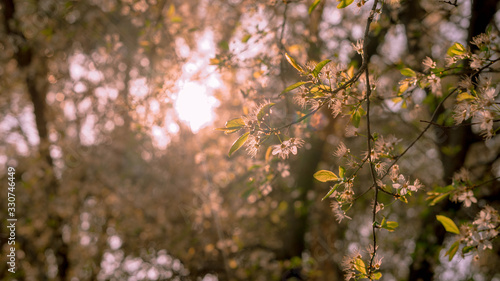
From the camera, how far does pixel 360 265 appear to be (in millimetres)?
1396

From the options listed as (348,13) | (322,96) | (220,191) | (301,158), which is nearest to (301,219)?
(301,158)

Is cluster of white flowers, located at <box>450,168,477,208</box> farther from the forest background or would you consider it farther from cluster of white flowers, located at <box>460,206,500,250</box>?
the forest background

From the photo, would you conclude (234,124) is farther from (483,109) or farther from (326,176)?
(483,109)

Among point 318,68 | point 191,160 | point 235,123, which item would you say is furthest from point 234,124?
point 191,160

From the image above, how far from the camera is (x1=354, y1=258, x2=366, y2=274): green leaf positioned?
1.38m

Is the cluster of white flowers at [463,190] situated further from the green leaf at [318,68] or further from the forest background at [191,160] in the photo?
the forest background at [191,160]

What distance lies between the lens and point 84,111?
6379mm

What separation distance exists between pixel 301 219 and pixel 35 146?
17.8ft

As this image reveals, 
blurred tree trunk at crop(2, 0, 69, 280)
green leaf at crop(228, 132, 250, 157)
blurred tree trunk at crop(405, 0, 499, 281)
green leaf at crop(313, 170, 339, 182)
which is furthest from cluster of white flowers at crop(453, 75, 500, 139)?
blurred tree trunk at crop(2, 0, 69, 280)

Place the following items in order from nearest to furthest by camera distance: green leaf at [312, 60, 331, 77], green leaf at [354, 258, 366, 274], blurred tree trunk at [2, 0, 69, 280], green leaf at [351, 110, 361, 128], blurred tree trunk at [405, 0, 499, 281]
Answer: green leaf at [312, 60, 331, 77]
green leaf at [354, 258, 366, 274]
green leaf at [351, 110, 361, 128]
blurred tree trunk at [405, 0, 499, 281]
blurred tree trunk at [2, 0, 69, 280]

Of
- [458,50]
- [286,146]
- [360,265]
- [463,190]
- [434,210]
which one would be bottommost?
[360,265]

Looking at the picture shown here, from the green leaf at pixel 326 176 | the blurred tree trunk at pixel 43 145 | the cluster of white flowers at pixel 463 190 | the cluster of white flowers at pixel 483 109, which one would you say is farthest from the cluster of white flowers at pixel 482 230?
the blurred tree trunk at pixel 43 145

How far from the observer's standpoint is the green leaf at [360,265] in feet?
4.53

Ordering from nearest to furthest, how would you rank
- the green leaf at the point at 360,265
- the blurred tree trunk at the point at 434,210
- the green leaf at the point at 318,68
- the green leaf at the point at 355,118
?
the green leaf at the point at 318,68
the green leaf at the point at 360,265
the green leaf at the point at 355,118
the blurred tree trunk at the point at 434,210
